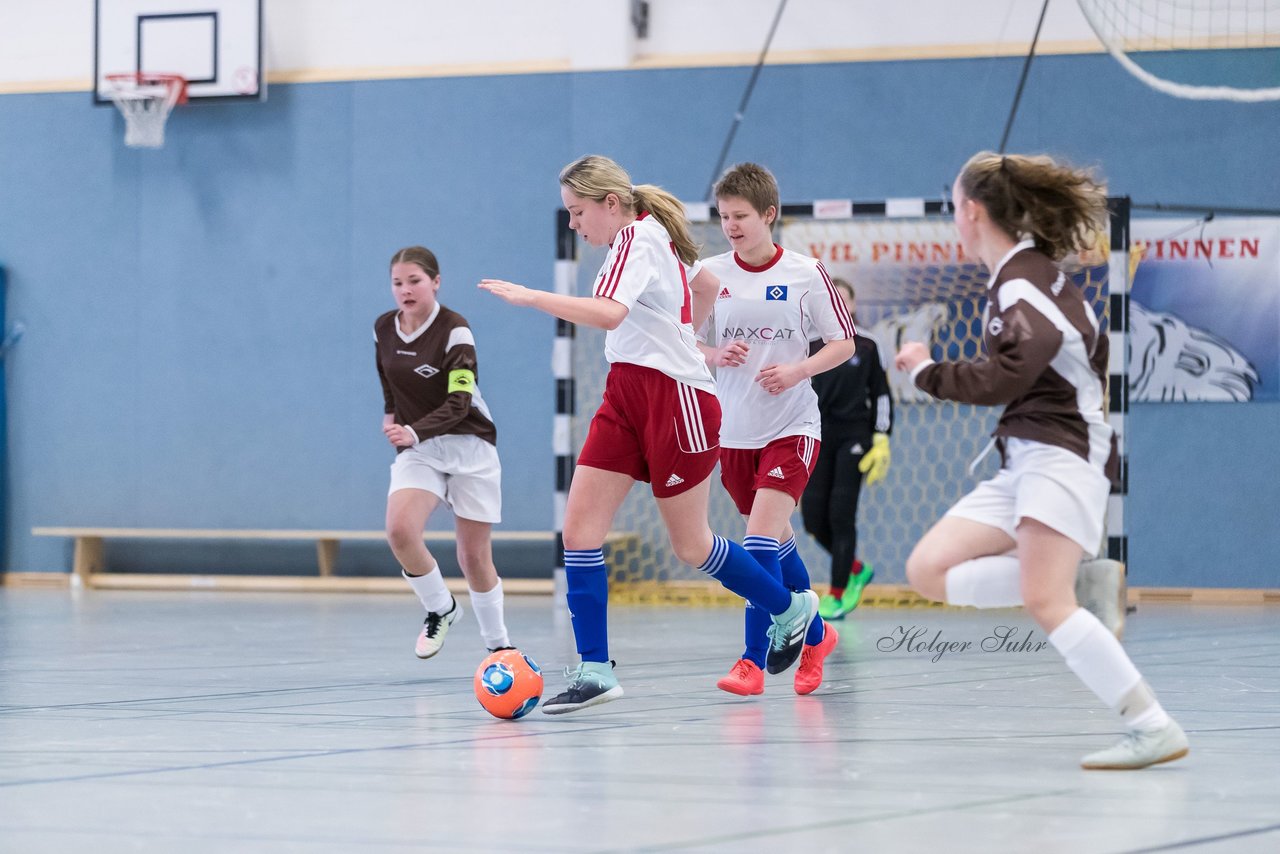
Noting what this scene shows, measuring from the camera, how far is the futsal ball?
4.54 meters

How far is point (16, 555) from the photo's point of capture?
12.7 metres

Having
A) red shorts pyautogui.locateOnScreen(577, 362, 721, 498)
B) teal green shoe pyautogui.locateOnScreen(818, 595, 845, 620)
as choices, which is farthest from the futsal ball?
teal green shoe pyautogui.locateOnScreen(818, 595, 845, 620)

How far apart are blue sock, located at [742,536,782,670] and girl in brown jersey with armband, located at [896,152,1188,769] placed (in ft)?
5.06

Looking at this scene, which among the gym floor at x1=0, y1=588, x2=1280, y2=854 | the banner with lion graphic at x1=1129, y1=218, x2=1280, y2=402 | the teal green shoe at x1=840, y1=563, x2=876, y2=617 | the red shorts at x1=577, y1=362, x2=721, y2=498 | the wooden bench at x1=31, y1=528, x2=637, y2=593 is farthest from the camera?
the wooden bench at x1=31, y1=528, x2=637, y2=593

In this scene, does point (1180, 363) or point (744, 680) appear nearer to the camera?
point (744, 680)

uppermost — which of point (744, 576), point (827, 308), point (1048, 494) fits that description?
point (827, 308)

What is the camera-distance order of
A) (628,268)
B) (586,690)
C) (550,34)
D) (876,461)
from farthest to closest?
(550,34) → (876,461) → (586,690) → (628,268)

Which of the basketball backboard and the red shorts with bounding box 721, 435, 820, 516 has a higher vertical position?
the basketball backboard

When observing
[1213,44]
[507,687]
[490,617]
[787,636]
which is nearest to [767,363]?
[787,636]

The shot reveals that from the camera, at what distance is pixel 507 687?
14.9ft

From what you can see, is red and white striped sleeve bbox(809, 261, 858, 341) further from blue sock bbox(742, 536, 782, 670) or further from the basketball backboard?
the basketball backboard

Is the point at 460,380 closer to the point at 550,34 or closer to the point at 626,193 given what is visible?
the point at 626,193

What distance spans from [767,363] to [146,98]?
323 inches

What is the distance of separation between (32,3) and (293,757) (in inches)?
427
